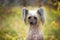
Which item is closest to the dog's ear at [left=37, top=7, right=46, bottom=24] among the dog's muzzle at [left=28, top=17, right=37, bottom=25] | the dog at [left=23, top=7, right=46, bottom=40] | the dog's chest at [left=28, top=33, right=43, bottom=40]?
the dog at [left=23, top=7, right=46, bottom=40]

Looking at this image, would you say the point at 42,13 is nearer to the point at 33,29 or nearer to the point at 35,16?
the point at 35,16

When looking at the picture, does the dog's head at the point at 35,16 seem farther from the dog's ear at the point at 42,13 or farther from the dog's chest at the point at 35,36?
the dog's chest at the point at 35,36

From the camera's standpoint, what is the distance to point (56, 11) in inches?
166

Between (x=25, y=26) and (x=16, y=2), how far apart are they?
0.44m

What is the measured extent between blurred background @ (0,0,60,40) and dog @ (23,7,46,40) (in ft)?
0.25

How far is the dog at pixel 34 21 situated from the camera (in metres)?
4.09

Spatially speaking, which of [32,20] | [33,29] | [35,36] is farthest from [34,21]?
[35,36]

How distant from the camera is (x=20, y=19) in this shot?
13.8 feet

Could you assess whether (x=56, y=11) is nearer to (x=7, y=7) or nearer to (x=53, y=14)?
(x=53, y=14)

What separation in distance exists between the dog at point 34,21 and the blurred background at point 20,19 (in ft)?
0.25

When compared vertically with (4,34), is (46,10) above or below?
above

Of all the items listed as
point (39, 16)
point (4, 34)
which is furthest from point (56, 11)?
point (4, 34)

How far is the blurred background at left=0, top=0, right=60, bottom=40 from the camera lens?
4.18m

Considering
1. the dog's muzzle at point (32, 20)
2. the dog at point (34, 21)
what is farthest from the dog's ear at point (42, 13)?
the dog's muzzle at point (32, 20)
